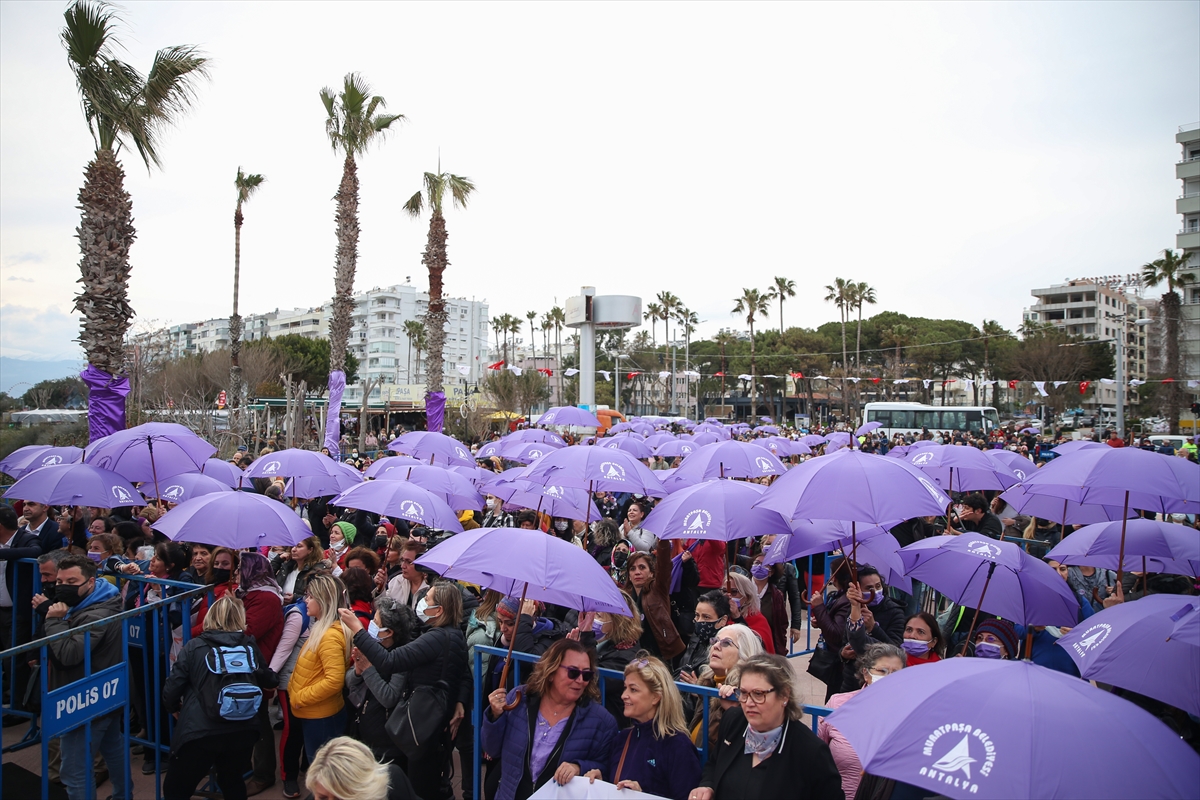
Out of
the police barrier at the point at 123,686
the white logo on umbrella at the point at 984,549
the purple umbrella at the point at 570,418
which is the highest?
the purple umbrella at the point at 570,418

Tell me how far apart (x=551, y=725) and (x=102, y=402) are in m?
10.6

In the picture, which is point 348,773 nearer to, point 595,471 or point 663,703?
point 663,703

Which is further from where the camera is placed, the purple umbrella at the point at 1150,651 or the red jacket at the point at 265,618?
the red jacket at the point at 265,618

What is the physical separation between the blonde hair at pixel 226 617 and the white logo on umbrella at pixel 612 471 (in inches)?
150

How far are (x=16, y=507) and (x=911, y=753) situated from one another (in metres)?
11.0

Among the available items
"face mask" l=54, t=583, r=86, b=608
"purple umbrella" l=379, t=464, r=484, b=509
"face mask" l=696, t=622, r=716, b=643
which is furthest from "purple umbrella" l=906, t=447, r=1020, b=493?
"face mask" l=54, t=583, r=86, b=608

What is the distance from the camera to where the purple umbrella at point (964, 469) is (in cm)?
1020

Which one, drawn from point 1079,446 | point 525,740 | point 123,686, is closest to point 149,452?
point 123,686

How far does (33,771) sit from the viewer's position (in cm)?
540

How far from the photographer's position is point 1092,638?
3689 mm

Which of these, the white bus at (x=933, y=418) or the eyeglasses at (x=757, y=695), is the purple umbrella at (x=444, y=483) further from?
the white bus at (x=933, y=418)

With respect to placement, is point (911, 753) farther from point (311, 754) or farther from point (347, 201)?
point (347, 201)

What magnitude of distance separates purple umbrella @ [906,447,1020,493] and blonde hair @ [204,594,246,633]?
8381 millimetres

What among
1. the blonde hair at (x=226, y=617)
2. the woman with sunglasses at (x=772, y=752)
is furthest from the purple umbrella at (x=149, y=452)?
the woman with sunglasses at (x=772, y=752)
